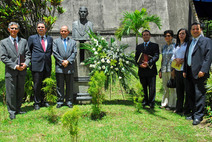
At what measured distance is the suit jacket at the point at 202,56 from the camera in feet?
14.6

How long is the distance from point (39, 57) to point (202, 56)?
13.0ft

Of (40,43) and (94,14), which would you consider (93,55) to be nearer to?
(40,43)

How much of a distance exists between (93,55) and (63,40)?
98cm

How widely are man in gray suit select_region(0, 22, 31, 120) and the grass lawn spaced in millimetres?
424

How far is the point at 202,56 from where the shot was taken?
14.9 ft

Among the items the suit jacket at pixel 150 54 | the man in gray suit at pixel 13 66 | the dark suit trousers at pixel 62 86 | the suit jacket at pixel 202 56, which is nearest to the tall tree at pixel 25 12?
the man in gray suit at pixel 13 66

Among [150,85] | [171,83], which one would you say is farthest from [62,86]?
[171,83]

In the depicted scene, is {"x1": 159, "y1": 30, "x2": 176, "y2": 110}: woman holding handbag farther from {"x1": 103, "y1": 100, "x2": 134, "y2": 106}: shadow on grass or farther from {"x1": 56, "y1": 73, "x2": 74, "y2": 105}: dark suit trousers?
{"x1": 56, "y1": 73, "x2": 74, "y2": 105}: dark suit trousers

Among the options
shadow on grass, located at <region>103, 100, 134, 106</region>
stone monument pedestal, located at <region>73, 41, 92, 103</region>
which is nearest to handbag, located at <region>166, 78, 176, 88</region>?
shadow on grass, located at <region>103, 100, 134, 106</region>

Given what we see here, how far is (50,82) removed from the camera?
15.7 ft

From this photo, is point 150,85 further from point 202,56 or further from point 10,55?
point 10,55

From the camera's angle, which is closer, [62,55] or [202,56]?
[202,56]

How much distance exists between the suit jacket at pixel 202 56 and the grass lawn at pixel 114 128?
3.83 ft

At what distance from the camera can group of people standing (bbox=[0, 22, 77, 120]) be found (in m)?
5.14
